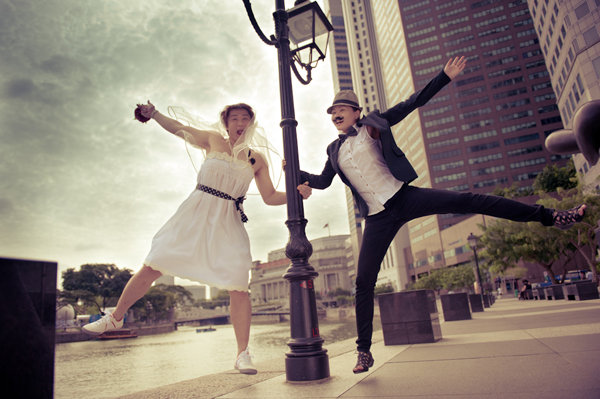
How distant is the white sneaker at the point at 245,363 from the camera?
3.34m

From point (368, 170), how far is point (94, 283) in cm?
8128

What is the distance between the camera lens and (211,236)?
3.49 m

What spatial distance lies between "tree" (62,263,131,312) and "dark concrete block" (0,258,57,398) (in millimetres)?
79202

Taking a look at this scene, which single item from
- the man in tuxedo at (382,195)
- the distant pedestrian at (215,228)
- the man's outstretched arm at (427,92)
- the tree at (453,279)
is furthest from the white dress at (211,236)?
the tree at (453,279)

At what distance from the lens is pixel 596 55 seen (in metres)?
38.8

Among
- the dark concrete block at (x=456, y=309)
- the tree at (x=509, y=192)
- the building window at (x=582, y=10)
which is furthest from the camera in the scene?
the building window at (x=582, y=10)

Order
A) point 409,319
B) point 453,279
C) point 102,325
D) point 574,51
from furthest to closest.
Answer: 1. point 453,279
2. point 574,51
3. point 409,319
4. point 102,325

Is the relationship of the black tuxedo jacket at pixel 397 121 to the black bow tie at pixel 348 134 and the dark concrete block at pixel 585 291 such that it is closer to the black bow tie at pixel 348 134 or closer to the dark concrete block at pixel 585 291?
the black bow tie at pixel 348 134

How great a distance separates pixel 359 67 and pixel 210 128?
138727 millimetres

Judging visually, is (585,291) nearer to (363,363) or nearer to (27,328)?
(363,363)

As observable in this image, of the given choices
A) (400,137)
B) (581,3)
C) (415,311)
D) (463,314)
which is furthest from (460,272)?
(400,137)

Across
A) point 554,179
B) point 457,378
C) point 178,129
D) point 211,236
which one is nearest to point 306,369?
point 457,378

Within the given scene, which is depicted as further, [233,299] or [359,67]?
[359,67]

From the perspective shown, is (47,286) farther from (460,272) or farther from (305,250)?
(460,272)
